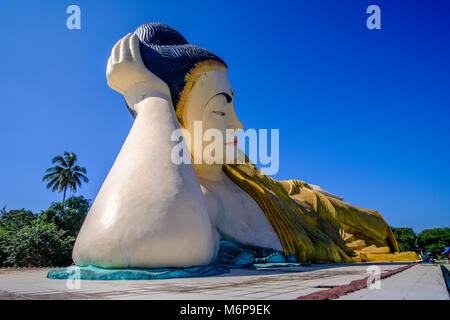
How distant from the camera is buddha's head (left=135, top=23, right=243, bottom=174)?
8047mm

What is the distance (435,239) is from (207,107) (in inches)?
1567

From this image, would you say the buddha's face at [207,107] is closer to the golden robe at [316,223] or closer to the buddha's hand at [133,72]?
the buddha's hand at [133,72]

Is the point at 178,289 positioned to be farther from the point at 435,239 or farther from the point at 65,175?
the point at 435,239

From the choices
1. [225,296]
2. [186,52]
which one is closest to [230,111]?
[186,52]

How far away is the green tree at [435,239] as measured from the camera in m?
36.6

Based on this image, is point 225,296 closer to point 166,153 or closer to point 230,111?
point 166,153

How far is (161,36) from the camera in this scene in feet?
28.5

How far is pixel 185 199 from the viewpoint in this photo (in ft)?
19.5

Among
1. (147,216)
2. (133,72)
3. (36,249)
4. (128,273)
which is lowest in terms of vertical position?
(36,249)

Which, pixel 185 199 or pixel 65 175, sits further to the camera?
pixel 65 175

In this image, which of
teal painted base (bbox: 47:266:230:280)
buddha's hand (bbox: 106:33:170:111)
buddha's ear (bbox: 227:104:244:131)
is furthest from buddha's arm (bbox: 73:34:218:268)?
buddha's ear (bbox: 227:104:244:131)

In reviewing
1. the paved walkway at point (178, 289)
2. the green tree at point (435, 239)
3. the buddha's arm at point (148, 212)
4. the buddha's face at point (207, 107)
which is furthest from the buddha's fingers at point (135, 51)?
the green tree at point (435, 239)

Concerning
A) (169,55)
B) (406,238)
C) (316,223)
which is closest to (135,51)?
(169,55)

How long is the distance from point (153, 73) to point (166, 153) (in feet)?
8.15
